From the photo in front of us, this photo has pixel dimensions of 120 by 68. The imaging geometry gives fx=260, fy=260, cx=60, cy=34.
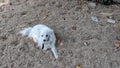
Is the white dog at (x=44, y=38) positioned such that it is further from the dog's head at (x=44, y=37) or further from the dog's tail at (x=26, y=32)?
the dog's tail at (x=26, y=32)

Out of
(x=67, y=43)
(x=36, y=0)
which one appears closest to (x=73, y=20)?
(x=67, y=43)

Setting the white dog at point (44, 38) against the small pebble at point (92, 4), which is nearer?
the white dog at point (44, 38)

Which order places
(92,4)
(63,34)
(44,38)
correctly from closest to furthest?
(44,38) → (63,34) → (92,4)

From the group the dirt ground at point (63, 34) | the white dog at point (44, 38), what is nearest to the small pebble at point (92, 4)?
the dirt ground at point (63, 34)

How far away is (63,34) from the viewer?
404 cm

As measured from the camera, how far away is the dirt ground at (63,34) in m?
3.64

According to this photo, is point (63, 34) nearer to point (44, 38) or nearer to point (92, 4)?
point (44, 38)

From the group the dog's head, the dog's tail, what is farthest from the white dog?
the dog's tail

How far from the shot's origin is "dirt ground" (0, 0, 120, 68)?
3.64m

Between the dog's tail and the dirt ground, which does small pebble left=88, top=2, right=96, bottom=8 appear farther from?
the dog's tail

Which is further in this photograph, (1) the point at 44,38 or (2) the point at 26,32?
(2) the point at 26,32

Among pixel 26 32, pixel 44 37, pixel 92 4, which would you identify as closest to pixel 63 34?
pixel 44 37

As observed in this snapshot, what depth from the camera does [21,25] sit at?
4.29 meters

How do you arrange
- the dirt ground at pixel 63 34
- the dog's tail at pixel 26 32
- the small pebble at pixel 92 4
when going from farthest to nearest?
1. the small pebble at pixel 92 4
2. the dog's tail at pixel 26 32
3. the dirt ground at pixel 63 34
